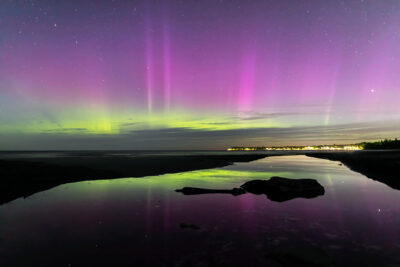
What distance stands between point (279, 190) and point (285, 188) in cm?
54

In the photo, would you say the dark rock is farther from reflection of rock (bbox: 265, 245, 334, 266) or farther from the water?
reflection of rock (bbox: 265, 245, 334, 266)

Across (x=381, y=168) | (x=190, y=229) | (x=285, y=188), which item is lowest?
(x=381, y=168)

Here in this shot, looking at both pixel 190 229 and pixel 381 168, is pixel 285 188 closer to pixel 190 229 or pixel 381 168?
pixel 190 229

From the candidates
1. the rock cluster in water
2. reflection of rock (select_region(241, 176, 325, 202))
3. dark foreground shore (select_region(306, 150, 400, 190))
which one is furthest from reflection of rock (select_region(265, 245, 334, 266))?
dark foreground shore (select_region(306, 150, 400, 190))

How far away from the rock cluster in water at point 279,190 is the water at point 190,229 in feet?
5.02

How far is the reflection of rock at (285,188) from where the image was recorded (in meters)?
21.4

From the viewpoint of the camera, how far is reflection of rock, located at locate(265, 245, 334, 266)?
825 cm

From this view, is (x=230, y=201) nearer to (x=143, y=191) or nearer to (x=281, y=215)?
(x=281, y=215)

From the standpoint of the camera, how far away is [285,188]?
2191 centimetres

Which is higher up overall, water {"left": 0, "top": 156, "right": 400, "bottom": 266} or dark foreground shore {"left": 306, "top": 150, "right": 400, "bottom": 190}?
water {"left": 0, "top": 156, "right": 400, "bottom": 266}

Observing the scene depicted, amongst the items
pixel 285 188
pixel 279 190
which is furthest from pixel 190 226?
pixel 285 188

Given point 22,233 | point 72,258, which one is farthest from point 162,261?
point 22,233

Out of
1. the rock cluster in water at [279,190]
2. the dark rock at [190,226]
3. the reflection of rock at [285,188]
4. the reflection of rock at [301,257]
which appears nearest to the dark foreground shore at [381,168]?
the reflection of rock at [285,188]

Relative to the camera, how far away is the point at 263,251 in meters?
9.75
